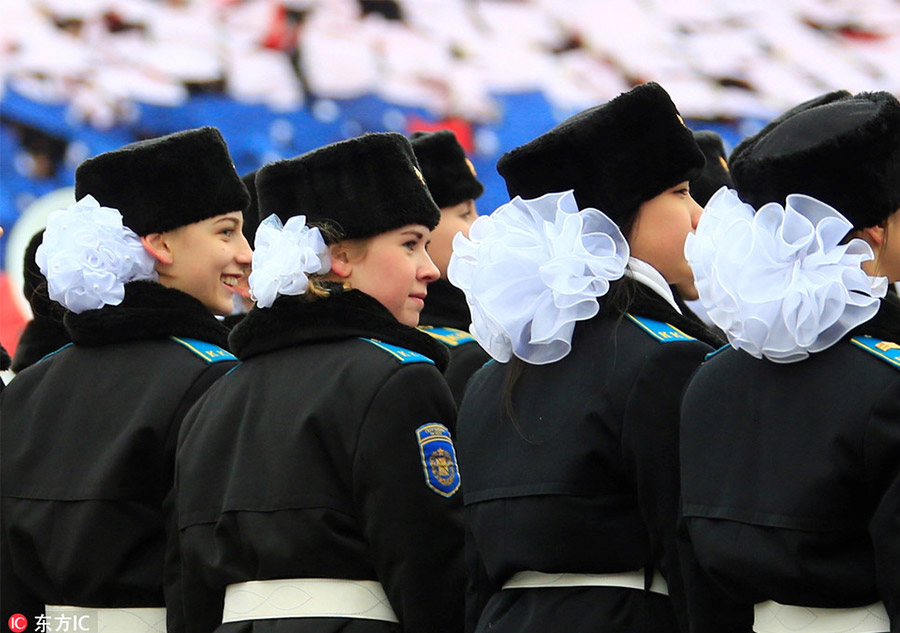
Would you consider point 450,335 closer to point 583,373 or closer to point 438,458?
point 438,458

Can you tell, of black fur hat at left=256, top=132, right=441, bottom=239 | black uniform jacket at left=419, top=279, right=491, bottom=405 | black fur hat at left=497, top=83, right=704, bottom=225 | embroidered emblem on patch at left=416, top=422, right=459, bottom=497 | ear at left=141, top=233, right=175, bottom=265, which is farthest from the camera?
black uniform jacket at left=419, top=279, right=491, bottom=405

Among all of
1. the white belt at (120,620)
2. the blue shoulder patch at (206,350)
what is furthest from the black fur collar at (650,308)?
the white belt at (120,620)

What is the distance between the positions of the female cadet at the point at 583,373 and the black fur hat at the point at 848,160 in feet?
1.46

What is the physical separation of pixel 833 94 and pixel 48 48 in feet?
19.9

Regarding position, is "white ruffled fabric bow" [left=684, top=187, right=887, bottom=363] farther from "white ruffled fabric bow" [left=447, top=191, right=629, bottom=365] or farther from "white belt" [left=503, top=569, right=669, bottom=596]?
"white belt" [left=503, top=569, right=669, bottom=596]

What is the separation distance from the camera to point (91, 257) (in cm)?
371

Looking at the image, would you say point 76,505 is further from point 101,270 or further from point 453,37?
point 453,37

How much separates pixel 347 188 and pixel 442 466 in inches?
27.0

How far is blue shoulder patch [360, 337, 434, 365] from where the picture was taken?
3.04 metres

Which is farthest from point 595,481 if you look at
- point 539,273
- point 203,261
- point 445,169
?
point 445,169

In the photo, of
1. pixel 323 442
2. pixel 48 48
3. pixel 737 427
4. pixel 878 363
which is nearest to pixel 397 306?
pixel 323 442

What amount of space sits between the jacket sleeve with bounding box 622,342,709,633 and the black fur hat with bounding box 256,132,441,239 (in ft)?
2.76

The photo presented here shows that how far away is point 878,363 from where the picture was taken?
7.41 feet

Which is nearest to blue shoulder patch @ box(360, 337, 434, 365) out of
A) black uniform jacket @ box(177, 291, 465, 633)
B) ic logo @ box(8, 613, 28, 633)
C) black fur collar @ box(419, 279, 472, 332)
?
black uniform jacket @ box(177, 291, 465, 633)
